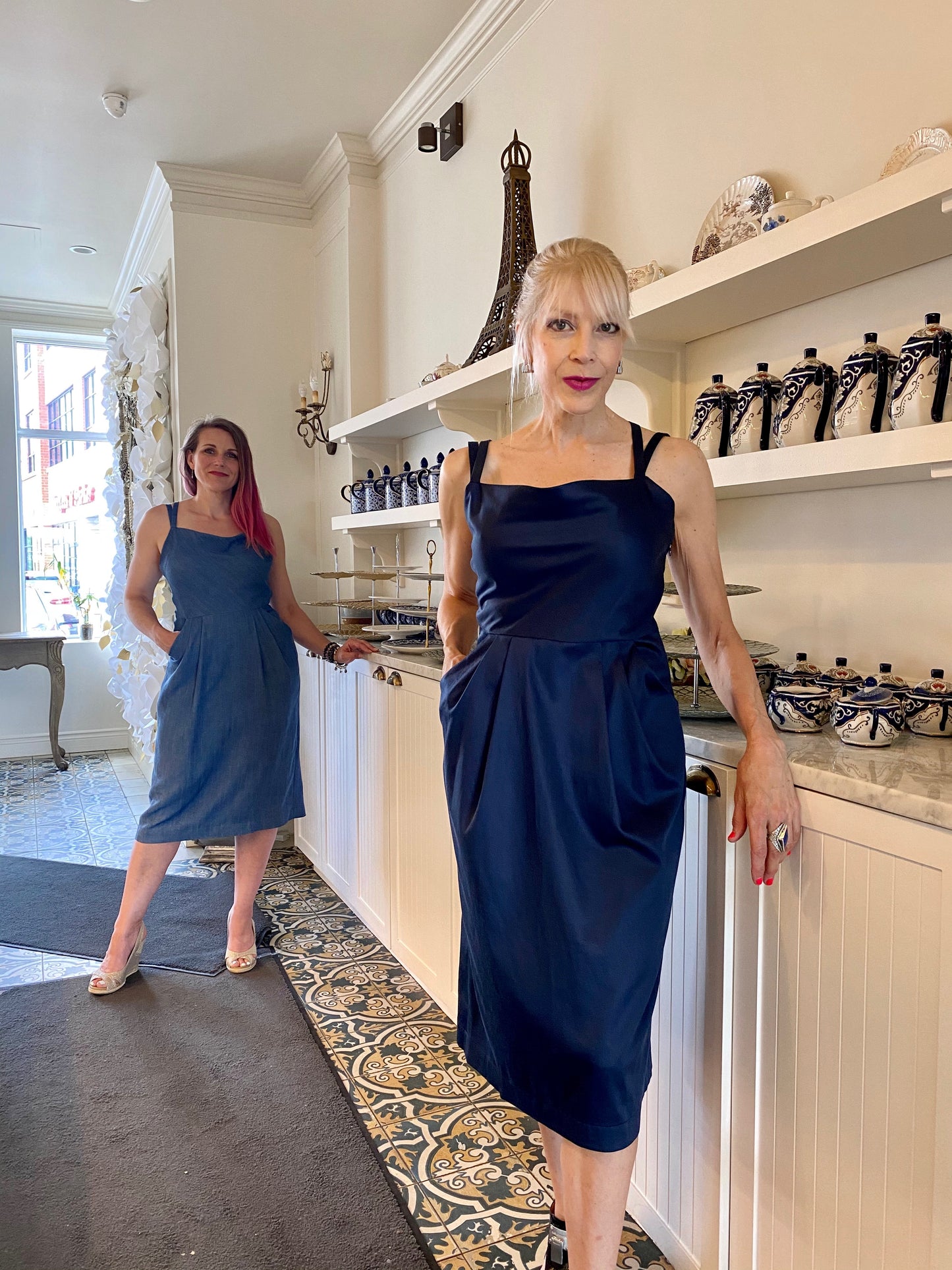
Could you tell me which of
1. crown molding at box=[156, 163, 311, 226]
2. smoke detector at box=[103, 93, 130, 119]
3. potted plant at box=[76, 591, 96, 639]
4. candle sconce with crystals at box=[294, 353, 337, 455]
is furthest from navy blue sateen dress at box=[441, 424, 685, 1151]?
potted plant at box=[76, 591, 96, 639]

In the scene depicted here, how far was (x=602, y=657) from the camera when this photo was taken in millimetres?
1267

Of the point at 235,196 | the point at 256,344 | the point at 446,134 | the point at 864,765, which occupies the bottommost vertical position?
the point at 864,765

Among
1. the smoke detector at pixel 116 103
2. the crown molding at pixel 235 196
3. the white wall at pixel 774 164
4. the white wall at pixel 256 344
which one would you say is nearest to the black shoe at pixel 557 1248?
the white wall at pixel 774 164

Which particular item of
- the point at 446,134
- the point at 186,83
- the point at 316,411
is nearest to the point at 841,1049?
the point at 446,134

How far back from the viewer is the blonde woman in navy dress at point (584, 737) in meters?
1.23

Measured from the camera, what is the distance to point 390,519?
10.1ft

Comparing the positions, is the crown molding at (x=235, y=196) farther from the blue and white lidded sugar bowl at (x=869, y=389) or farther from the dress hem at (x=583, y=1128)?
the dress hem at (x=583, y=1128)

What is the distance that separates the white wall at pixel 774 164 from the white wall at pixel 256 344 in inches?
65.4

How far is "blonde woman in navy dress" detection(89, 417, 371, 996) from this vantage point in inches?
99.0

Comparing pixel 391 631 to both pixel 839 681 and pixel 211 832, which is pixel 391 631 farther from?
pixel 839 681

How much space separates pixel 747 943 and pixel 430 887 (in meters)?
1.18

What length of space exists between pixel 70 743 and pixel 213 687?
4.01 m

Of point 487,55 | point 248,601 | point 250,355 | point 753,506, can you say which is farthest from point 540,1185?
point 250,355

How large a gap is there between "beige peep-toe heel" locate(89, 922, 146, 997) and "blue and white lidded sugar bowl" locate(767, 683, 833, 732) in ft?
6.34
